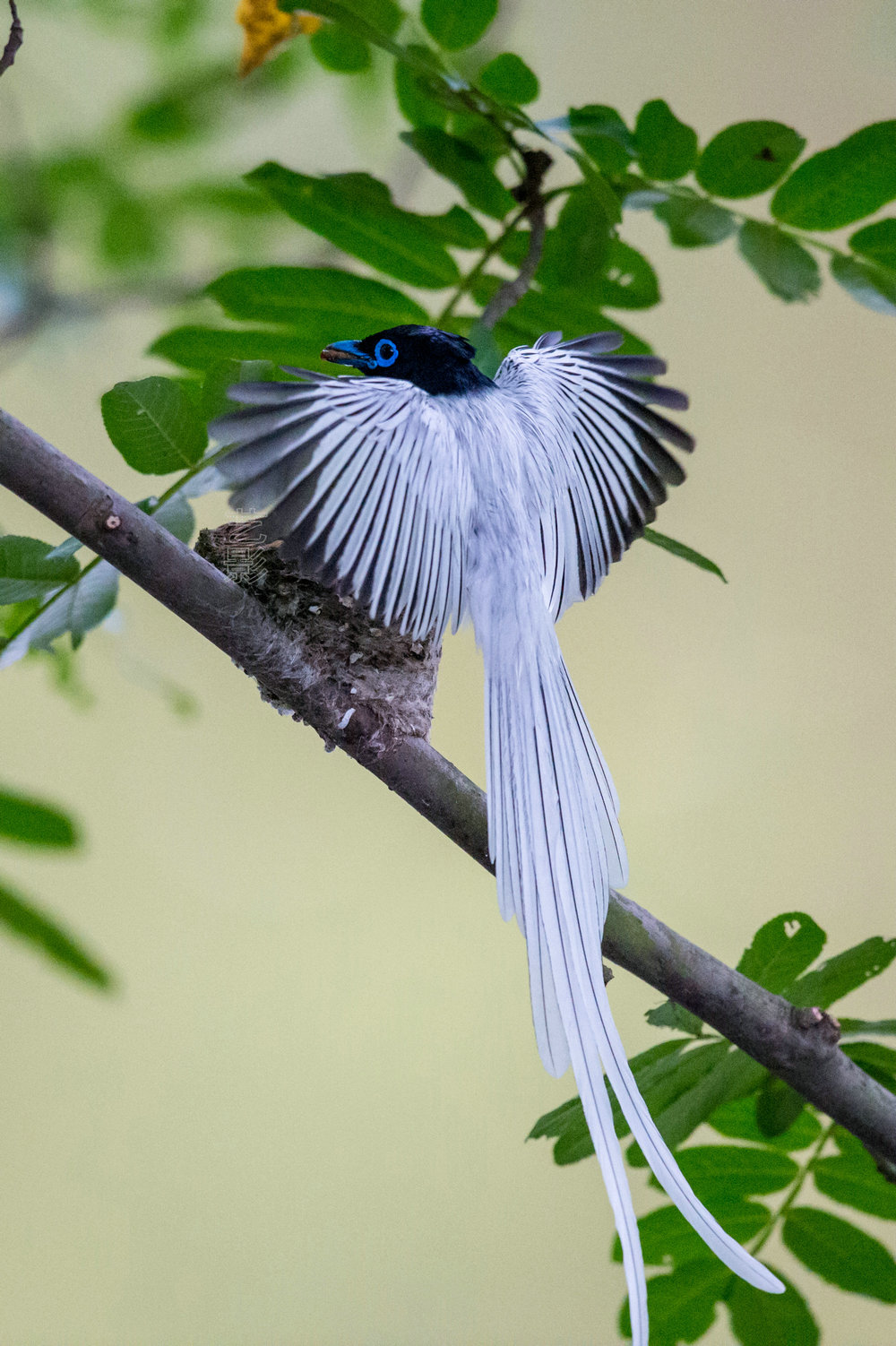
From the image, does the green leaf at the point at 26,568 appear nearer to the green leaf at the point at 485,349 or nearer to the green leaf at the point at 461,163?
the green leaf at the point at 485,349

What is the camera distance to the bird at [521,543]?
2.29ft

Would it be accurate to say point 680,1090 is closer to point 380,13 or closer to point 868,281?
point 868,281

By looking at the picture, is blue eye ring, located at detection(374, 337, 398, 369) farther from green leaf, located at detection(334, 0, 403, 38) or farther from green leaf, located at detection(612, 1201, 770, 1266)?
green leaf, located at detection(612, 1201, 770, 1266)

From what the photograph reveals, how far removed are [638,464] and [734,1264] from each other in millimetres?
651

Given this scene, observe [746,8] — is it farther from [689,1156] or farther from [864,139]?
[689,1156]

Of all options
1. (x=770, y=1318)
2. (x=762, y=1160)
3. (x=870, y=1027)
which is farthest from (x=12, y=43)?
(x=770, y=1318)

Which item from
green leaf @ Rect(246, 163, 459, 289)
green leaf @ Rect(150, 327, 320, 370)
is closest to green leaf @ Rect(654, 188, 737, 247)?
green leaf @ Rect(246, 163, 459, 289)

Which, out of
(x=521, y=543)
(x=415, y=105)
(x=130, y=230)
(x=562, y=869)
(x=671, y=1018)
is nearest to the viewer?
(x=562, y=869)

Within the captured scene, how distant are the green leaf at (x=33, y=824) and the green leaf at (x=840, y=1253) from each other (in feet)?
2.65

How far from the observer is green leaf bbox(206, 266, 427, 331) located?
1.16 meters

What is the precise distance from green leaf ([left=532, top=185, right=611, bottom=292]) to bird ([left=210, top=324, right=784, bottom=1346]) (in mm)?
302

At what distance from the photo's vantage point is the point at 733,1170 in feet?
3.60

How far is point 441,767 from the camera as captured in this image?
850mm

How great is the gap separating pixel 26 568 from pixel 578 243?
2.46ft
